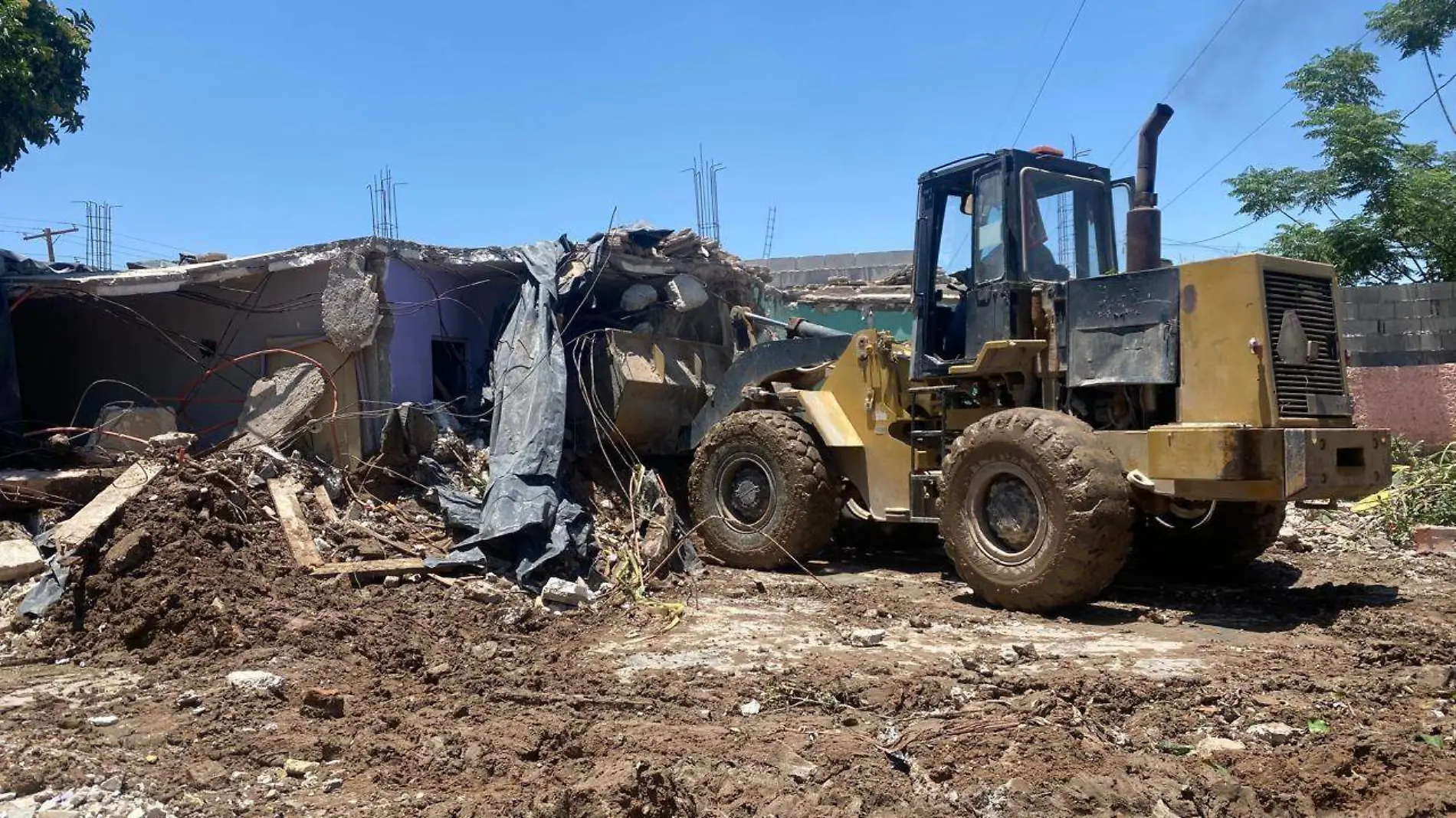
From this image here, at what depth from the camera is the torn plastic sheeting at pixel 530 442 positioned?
7820 millimetres

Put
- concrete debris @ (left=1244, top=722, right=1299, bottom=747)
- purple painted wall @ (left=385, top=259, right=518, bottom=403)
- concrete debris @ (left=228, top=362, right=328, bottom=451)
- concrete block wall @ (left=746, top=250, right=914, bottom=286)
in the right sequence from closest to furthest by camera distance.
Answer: concrete debris @ (left=1244, top=722, right=1299, bottom=747) → concrete debris @ (left=228, top=362, right=328, bottom=451) → purple painted wall @ (left=385, top=259, right=518, bottom=403) → concrete block wall @ (left=746, top=250, right=914, bottom=286)

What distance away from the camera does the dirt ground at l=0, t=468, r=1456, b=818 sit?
3.89 m

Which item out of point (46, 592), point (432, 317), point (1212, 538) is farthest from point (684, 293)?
point (46, 592)

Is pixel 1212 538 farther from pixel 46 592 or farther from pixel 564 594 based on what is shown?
pixel 46 592

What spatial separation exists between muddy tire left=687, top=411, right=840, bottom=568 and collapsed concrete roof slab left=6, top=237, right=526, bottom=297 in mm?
2965

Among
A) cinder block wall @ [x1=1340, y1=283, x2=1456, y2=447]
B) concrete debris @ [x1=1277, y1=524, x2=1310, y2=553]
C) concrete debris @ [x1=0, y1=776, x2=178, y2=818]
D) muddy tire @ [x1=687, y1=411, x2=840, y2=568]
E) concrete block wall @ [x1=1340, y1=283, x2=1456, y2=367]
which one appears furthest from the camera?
concrete block wall @ [x1=1340, y1=283, x2=1456, y2=367]

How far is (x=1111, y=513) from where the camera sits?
6.23m

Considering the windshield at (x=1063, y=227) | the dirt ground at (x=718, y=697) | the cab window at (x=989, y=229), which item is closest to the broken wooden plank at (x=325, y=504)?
the dirt ground at (x=718, y=697)

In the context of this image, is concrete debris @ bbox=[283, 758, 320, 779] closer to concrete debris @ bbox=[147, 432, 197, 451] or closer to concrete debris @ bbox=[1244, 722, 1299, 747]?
concrete debris @ bbox=[1244, 722, 1299, 747]

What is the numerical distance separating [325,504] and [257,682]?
3250 mm

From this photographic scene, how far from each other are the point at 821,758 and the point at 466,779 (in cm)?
137

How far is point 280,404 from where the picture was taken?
31.4ft

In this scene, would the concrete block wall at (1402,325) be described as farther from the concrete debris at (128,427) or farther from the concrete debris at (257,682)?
the concrete debris at (128,427)

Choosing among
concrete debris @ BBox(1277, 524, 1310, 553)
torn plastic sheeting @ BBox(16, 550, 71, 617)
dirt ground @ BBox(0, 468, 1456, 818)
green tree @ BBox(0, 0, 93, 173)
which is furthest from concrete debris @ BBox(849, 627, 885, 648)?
green tree @ BBox(0, 0, 93, 173)
